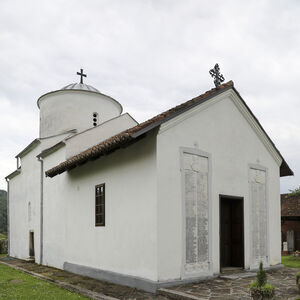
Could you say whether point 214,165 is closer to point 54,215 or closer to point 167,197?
point 167,197

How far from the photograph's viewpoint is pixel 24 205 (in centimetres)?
1623

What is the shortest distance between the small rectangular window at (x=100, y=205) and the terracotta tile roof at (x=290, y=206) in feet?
46.2

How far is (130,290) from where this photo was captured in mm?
8039

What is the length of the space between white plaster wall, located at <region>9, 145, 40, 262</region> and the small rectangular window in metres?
4.82

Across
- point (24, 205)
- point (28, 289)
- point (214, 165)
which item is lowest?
point (28, 289)

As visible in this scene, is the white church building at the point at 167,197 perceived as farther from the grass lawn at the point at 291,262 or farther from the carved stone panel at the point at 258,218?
the grass lawn at the point at 291,262

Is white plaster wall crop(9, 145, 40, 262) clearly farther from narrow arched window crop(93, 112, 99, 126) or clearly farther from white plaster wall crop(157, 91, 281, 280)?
white plaster wall crop(157, 91, 281, 280)

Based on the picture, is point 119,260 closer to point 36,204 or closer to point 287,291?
point 287,291

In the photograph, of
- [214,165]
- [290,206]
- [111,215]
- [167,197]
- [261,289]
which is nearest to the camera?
[261,289]

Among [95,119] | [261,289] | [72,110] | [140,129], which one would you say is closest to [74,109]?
[72,110]

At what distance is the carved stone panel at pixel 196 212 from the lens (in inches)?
332

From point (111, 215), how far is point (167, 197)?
6.95 ft

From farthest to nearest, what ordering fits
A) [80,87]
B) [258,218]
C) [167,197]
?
[80,87] → [258,218] → [167,197]

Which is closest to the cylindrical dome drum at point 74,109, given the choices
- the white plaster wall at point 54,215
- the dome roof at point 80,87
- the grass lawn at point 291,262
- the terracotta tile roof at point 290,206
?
the dome roof at point 80,87
